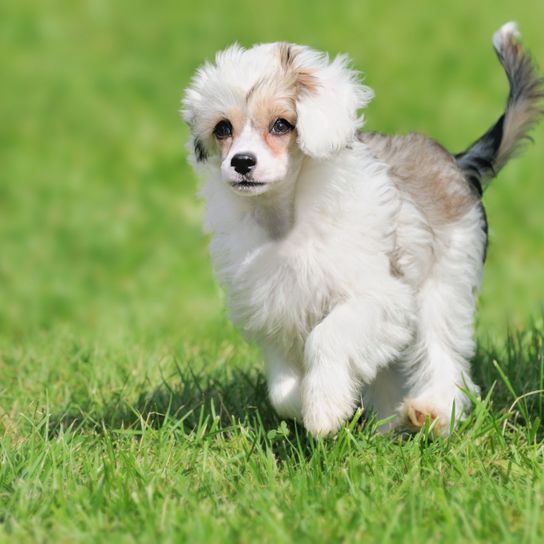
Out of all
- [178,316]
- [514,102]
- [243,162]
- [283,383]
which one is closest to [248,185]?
[243,162]

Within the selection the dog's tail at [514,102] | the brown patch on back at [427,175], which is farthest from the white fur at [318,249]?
the dog's tail at [514,102]

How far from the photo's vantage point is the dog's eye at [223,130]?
164 inches

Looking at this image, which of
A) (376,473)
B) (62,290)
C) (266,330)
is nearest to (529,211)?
(62,290)

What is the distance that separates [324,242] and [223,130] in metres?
0.60

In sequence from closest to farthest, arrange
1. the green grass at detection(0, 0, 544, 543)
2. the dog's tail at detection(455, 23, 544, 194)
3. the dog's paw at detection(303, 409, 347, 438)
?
the green grass at detection(0, 0, 544, 543)
the dog's paw at detection(303, 409, 347, 438)
the dog's tail at detection(455, 23, 544, 194)

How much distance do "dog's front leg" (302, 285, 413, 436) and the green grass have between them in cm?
15

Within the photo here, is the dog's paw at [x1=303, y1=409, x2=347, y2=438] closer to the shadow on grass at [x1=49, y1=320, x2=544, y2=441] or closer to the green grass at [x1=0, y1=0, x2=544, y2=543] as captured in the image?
the green grass at [x1=0, y1=0, x2=544, y2=543]

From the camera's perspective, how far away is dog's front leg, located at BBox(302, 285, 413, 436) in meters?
4.10

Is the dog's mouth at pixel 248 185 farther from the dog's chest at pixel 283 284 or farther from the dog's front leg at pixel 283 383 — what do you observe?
the dog's front leg at pixel 283 383

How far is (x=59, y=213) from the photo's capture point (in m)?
10.6

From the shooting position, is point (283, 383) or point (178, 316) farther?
point (178, 316)

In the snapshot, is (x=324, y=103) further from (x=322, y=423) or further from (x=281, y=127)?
(x=322, y=423)

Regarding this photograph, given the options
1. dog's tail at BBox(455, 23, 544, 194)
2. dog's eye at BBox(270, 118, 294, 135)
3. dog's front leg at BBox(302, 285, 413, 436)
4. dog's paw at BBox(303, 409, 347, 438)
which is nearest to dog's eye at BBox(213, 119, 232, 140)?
dog's eye at BBox(270, 118, 294, 135)

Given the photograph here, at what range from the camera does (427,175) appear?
492 centimetres
